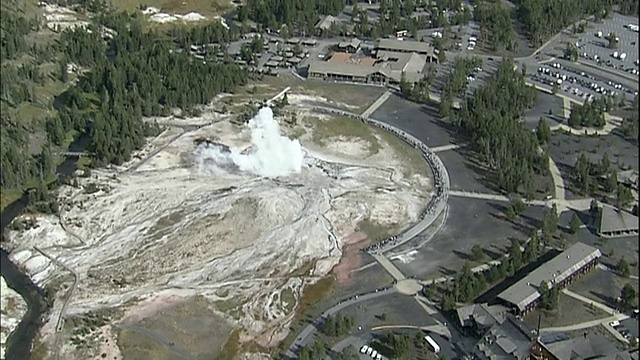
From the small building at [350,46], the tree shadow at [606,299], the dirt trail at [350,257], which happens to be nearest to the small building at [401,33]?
the small building at [350,46]

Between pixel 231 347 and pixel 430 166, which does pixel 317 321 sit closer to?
pixel 231 347

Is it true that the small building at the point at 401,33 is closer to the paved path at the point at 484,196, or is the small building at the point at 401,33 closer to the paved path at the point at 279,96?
the paved path at the point at 279,96

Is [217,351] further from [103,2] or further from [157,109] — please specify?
[103,2]

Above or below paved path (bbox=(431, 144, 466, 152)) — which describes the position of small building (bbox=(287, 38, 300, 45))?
above

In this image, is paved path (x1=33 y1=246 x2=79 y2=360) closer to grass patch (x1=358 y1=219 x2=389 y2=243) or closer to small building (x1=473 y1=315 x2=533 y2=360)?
grass patch (x1=358 y1=219 x2=389 y2=243)

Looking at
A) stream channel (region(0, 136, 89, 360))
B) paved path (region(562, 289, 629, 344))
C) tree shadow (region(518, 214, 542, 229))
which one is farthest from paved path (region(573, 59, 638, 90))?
stream channel (region(0, 136, 89, 360))
